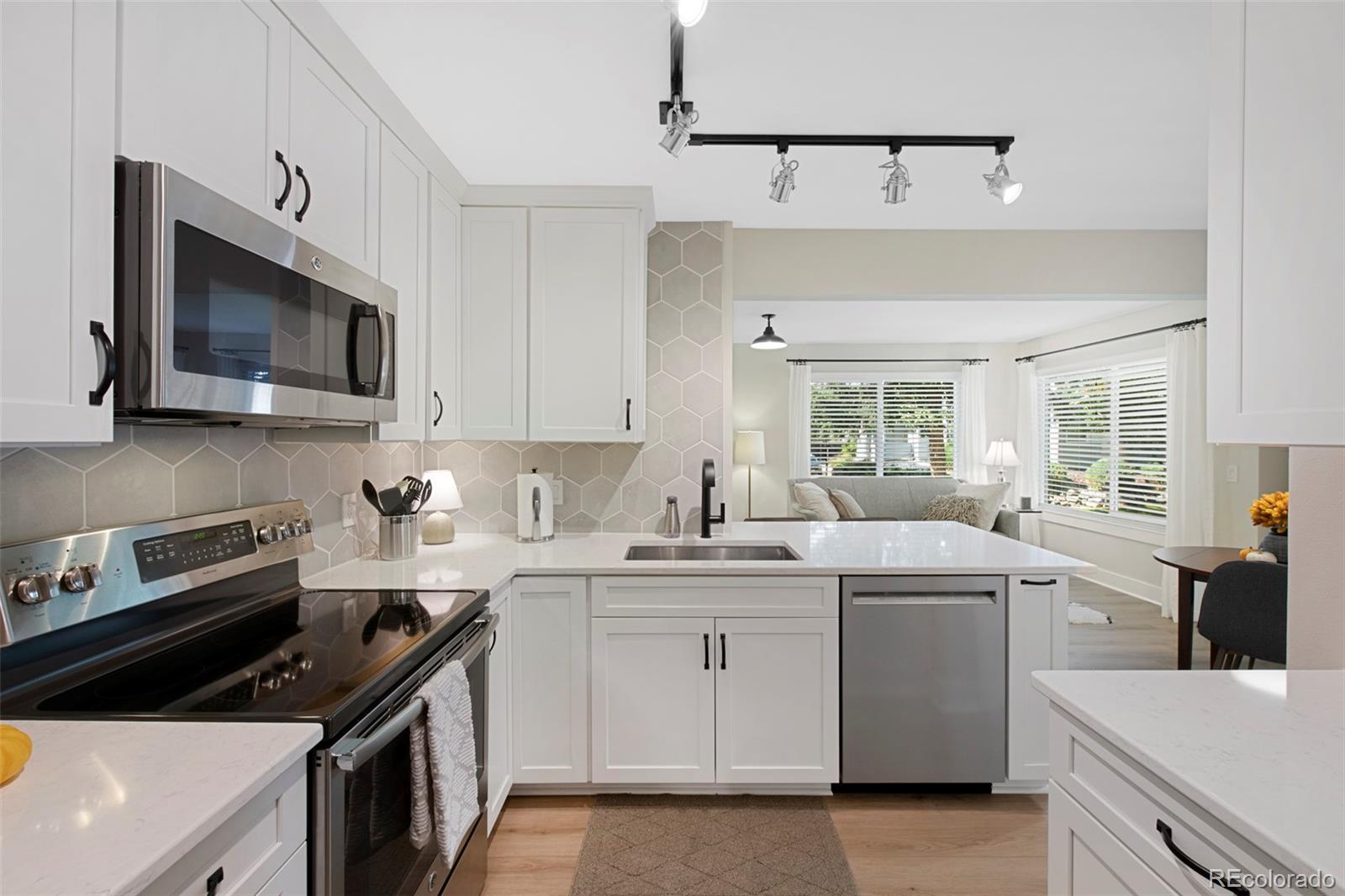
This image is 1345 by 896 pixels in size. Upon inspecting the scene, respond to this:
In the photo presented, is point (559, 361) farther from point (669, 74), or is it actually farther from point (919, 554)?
point (919, 554)

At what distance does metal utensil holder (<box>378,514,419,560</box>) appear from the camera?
90.6 inches

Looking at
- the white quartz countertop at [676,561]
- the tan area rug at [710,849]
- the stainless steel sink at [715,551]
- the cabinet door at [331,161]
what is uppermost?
the cabinet door at [331,161]

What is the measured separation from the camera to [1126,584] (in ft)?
18.2

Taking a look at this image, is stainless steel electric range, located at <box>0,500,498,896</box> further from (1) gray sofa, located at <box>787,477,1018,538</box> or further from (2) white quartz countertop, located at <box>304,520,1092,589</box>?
(1) gray sofa, located at <box>787,477,1018,538</box>

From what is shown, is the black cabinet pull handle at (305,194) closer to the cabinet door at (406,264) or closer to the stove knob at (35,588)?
the cabinet door at (406,264)

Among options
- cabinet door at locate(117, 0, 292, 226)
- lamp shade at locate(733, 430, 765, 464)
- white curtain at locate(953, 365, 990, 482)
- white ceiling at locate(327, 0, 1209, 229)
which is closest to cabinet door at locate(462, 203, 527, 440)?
white ceiling at locate(327, 0, 1209, 229)

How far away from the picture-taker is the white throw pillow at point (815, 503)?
6.04 metres

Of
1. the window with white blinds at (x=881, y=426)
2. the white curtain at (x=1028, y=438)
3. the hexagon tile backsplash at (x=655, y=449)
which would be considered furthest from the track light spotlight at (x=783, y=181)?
the white curtain at (x=1028, y=438)

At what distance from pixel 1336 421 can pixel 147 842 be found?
1591 mm

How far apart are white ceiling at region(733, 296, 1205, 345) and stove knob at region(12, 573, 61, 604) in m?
4.04

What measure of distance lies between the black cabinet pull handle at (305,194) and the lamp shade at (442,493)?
1.33 meters

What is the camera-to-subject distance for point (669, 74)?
1886mm

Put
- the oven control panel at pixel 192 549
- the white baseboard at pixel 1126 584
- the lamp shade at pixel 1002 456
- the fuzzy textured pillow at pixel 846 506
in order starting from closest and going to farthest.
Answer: the oven control panel at pixel 192 549 → the white baseboard at pixel 1126 584 → the fuzzy textured pillow at pixel 846 506 → the lamp shade at pixel 1002 456

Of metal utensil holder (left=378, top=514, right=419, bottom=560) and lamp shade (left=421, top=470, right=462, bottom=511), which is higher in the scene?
lamp shade (left=421, top=470, right=462, bottom=511)
